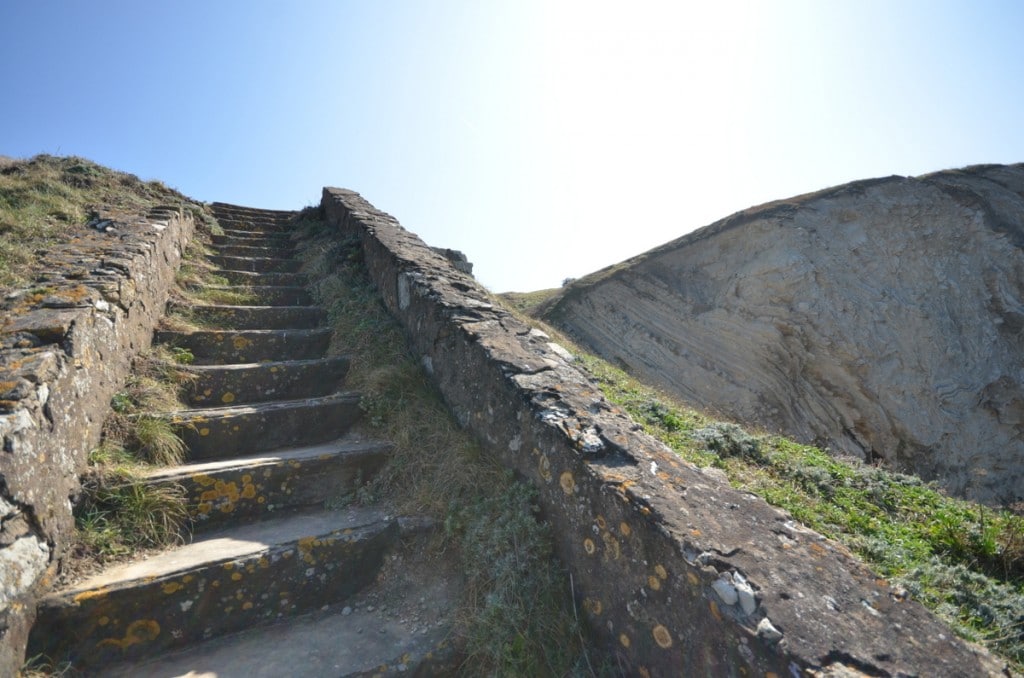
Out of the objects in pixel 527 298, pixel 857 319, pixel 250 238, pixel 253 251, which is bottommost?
pixel 857 319

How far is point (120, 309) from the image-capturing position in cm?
300

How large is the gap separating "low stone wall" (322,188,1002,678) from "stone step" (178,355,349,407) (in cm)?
126

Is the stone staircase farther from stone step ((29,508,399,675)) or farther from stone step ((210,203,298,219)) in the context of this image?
stone step ((210,203,298,219))

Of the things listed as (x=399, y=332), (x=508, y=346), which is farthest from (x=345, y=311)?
(x=508, y=346)

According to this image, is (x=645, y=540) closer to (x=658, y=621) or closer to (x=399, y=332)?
(x=658, y=621)

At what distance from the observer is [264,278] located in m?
5.11

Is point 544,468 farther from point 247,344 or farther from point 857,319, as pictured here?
point 857,319

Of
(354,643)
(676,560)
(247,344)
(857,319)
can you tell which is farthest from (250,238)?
(857,319)

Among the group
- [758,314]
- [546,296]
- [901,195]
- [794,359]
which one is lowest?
[794,359]

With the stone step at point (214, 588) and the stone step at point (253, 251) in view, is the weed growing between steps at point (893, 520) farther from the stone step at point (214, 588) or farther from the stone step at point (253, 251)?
the stone step at point (253, 251)

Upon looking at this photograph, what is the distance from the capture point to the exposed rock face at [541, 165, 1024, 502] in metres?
9.81

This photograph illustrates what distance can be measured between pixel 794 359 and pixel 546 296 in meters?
6.15

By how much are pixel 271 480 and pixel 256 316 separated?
6.72 feet

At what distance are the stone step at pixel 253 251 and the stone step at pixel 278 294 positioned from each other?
1217 millimetres
